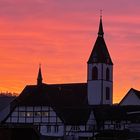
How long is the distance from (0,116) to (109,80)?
113ft

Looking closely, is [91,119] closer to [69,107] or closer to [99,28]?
[69,107]

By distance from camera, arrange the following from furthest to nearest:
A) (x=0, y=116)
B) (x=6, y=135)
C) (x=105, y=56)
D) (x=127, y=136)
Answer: (x=0, y=116)
(x=105, y=56)
(x=127, y=136)
(x=6, y=135)

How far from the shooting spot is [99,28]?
404 ft

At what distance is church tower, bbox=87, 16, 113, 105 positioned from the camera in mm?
115625

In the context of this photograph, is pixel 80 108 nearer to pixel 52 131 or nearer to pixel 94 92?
pixel 52 131

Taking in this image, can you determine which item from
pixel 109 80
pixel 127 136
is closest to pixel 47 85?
pixel 109 80

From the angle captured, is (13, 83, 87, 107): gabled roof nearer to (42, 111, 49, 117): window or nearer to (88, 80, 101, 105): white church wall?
(88, 80, 101, 105): white church wall

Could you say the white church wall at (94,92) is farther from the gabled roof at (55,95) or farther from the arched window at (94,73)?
the gabled roof at (55,95)

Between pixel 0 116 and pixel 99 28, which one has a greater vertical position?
pixel 99 28

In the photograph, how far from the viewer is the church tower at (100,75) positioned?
11562cm

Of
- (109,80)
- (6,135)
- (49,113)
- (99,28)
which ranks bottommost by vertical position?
(6,135)

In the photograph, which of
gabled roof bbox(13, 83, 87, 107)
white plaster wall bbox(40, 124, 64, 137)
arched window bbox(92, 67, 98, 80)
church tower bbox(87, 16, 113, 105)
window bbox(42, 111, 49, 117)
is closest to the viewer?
white plaster wall bbox(40, 124, 64, 137)

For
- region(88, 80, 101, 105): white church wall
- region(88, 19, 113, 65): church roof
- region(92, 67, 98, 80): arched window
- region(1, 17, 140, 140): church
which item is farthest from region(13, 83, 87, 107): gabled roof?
region(88, 19, 113, 65): church roof

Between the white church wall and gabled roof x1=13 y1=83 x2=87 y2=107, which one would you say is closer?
gabled roof x1=13 y1=83 x2=87 y2=107
